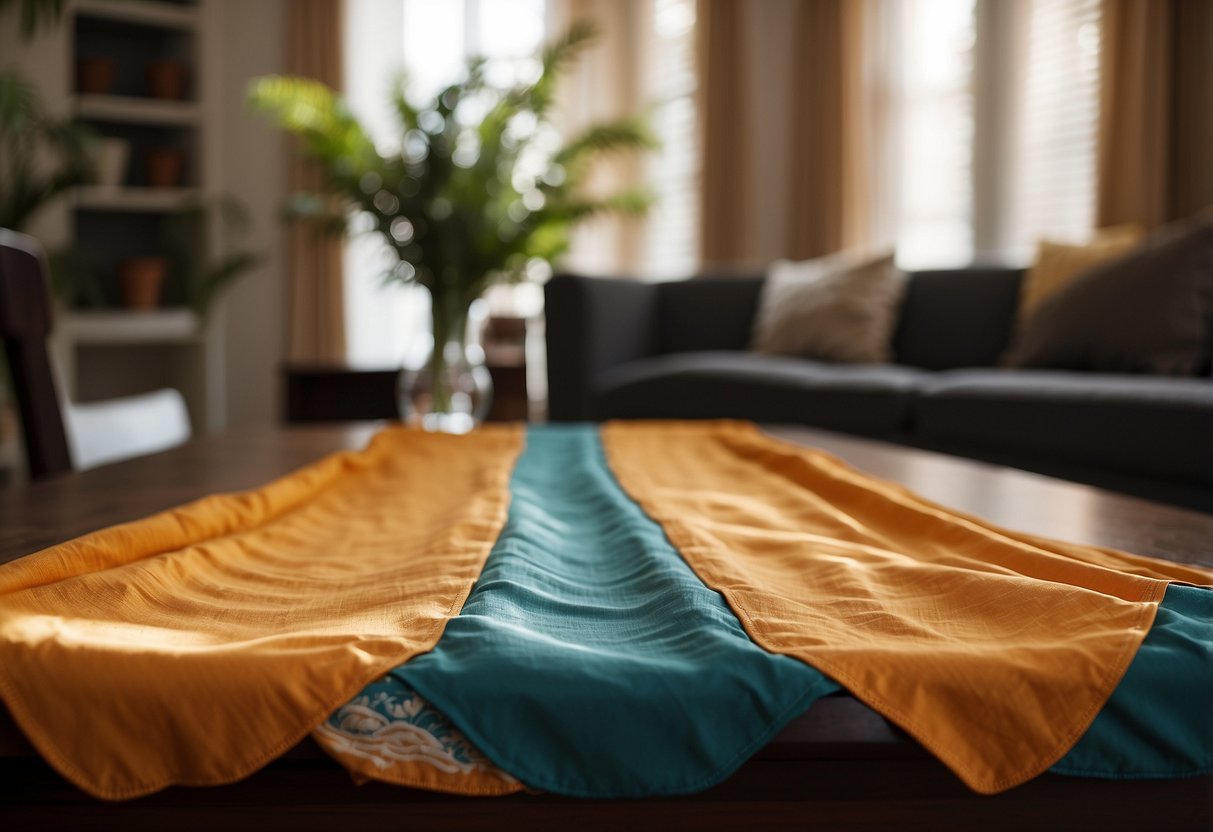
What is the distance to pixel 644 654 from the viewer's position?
563mm

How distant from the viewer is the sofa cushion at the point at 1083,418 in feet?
7.06

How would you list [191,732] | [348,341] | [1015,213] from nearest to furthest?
[191,732]
[1015,213]
[348,341]

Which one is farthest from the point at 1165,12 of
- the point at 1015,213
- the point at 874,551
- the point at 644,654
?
the point at 644,654

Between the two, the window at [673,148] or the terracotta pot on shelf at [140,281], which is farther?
Answer: the window at [673,148]

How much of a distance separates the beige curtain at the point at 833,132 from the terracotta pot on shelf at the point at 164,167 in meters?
2.94

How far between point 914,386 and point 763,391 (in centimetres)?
45

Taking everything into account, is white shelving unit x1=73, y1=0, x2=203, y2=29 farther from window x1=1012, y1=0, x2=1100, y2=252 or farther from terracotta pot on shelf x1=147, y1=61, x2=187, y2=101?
window x1=1012, y1=0, x2=1100, y2=252

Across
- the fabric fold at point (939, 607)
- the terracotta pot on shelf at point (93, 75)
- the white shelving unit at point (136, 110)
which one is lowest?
the fabric fold at point (939, 607)

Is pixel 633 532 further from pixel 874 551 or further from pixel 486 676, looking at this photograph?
pixel 486 676

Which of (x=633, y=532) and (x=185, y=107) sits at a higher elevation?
(x=185, y=107)

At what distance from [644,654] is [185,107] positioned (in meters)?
4.95

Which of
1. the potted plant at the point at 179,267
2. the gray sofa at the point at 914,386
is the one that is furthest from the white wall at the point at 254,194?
the gray sofa at the point at 914,386

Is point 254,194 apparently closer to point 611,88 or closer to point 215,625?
point 611,88

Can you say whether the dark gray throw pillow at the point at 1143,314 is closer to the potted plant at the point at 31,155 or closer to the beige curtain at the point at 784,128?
the beige curtain at the point at 784,128
